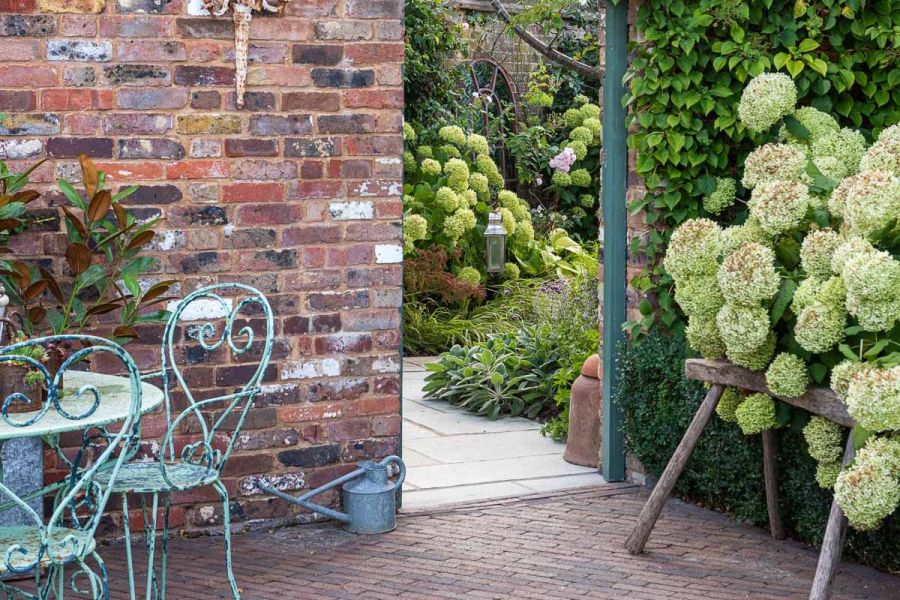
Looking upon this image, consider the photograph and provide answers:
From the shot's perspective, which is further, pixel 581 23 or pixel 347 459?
pixel 581 23

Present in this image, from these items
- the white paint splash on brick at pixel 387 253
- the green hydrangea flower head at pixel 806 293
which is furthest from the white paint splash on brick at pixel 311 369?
the green hydrangea flower head at pixel 806 293

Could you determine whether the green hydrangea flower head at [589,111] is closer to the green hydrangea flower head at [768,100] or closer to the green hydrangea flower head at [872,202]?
the green hydrangea flower head at [768,100]

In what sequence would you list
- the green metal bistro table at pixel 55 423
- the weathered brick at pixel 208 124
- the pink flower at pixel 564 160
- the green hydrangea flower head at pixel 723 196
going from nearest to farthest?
the green metal bistro table at pixel 55 423, the weathered brick at pixel 208 124, the green hydrangea flower head at pixel 723 196, the pink flower at pixel 564 160

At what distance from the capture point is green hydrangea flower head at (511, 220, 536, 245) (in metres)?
10.0

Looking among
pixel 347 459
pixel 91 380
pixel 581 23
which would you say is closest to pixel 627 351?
pixel 347 459

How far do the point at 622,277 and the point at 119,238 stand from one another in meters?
2.31

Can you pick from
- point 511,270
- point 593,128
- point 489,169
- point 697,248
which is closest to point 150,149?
point 697,248

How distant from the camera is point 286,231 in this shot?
463 centimetres

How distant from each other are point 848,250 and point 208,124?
2406 mm

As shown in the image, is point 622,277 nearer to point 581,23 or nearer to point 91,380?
point 91,380

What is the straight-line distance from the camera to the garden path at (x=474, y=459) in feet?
17.5

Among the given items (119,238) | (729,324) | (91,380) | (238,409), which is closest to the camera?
(91,380)

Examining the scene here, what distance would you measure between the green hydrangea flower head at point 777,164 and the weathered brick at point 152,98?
214 centimetres

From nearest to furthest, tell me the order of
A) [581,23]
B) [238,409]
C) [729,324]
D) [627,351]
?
[729,324] → [238,409] → [627,351] → [581,23]
